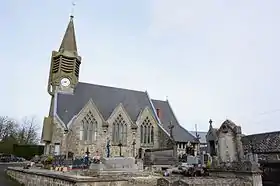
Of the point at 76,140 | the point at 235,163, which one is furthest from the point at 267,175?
the point at 76,140

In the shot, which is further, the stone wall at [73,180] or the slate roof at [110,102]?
the slate roof at [110,102]

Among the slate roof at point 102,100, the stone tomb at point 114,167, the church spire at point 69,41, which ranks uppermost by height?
the church spire at point 69,41

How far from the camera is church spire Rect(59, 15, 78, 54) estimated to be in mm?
33531

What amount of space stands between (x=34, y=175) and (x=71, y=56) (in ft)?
71.0

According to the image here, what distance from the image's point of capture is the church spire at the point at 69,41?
1320 inches

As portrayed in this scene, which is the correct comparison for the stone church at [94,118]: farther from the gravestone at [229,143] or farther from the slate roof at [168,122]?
the gravestone at [229,143]

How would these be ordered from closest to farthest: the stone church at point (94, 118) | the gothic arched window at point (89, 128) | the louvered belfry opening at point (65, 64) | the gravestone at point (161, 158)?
the gravestone at point (161, 158), the stone church at point (94, 118), the gothic arched window at point (89, 128), the louvered belfry opening at point (65, 64)

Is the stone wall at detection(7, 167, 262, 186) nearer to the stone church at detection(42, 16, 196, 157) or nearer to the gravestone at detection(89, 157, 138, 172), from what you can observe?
the gravestone at detection(89, 157, 138, 172)

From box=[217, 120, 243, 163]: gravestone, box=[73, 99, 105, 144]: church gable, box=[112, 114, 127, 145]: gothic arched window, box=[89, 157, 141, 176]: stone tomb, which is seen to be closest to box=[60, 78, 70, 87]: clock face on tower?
box=[73, 99, 105, 144]: church gable

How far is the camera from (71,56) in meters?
32.7

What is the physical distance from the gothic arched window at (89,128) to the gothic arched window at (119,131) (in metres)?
2.50

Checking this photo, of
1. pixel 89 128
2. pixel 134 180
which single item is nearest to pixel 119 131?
pixel 89 128

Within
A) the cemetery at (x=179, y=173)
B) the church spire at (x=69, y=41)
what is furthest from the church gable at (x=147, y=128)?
the cemetery at (x=179, y=173)

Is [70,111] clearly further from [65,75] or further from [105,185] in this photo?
[105,185]
